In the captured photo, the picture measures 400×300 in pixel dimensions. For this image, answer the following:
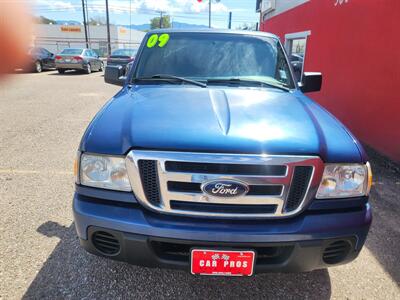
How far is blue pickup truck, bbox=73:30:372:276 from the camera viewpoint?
1.90 metres

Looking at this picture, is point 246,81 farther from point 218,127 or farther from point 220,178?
point 220,178

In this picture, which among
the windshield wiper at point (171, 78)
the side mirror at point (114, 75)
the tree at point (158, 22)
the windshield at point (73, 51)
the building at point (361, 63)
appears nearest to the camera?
the windshield wiper at point (171, 78)

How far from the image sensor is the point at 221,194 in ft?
6.26

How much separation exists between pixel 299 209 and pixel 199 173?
23.9 inches

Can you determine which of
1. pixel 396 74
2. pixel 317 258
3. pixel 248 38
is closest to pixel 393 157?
pixel 396 74

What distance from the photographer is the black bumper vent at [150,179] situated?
192 centimetres

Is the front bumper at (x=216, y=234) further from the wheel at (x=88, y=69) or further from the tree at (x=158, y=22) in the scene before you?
the tree at (x=158, y=22)

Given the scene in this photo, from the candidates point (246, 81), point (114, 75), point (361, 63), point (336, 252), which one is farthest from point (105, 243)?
point (361, 63)

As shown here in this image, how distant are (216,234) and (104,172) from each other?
2.41 ft

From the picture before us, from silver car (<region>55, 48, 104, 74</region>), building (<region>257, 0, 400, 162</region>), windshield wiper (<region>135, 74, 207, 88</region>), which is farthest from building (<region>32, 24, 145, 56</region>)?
windshield wiper (<region>135, 74, 207, 88</region>)

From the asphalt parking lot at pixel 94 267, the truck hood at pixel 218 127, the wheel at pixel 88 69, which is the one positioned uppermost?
the truck hood at pixel 218 127

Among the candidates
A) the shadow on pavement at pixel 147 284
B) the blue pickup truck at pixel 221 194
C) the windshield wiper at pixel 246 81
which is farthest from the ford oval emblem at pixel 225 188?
the windshield wiper at pixel 246 81

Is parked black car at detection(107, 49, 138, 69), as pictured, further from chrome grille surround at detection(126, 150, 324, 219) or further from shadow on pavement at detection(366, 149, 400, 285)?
chrome grille surround at detection(126, 150, 324, 219)

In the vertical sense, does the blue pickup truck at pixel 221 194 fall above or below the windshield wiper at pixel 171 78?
below
